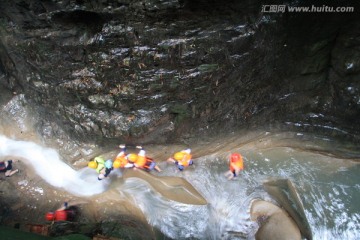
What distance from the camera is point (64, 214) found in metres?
7.74

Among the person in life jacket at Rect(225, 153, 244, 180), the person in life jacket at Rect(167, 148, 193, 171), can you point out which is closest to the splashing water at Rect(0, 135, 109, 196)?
the person in life jacket at Rect(167, 148, 193, 171)

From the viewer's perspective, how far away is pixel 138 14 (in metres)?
6.59

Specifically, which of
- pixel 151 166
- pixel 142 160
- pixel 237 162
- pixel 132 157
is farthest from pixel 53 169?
pixel 237 162

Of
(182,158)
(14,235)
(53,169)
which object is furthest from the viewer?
(53,169)

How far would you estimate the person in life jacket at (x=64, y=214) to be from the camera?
7.71 meters

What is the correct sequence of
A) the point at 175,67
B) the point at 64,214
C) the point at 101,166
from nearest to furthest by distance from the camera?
1. the point at 175,67
2. the point at 64,214
3. the point at 101,166

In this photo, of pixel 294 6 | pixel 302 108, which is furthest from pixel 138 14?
pixel 302 108

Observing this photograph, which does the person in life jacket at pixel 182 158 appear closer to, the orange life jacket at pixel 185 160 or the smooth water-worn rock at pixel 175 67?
the orange life jacket at pixel 185 160

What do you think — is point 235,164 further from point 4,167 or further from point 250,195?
point 4,167

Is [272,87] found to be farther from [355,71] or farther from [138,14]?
[138,14]

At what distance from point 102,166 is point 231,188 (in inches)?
148

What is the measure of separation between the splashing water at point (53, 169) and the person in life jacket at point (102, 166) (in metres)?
0.39

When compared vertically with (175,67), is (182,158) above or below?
below

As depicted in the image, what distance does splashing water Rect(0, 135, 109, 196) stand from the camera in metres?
8.79
